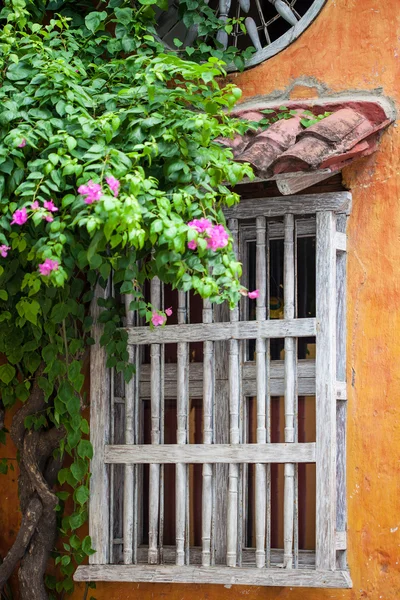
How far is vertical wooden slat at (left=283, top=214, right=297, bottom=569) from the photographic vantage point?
4.75 meters

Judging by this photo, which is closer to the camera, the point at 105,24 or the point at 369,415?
the point at 369,415

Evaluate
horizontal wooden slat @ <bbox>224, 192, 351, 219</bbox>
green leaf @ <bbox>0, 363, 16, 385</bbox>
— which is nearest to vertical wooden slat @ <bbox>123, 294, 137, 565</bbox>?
green leaf @ <bbox>0, 363, 16, 385</bbox>

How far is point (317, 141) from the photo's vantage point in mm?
4621

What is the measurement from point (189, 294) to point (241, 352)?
48 centimetres

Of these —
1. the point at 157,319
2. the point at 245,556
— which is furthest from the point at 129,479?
the point at 157,319

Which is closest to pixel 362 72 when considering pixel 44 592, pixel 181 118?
pixel 181 118

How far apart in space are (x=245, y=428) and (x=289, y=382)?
1.25ft

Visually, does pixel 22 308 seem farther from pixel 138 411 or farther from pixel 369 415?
pixel 369 415

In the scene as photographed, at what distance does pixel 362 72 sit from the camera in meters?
5.07

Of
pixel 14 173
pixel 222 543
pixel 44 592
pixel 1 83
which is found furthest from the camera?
pixel 44 592

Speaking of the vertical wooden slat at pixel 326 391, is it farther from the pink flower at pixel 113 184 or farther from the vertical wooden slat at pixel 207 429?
the pink flower at pixel 113 184

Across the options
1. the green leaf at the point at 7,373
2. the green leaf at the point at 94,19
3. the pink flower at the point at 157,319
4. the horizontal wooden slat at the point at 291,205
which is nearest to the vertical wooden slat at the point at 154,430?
the pink flower at the point at 157,319

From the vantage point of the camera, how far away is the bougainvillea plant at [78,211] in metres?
4.18

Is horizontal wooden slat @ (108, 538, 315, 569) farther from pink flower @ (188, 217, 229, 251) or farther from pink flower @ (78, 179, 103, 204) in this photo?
pink flower @ (78, 179, 103, 204)
